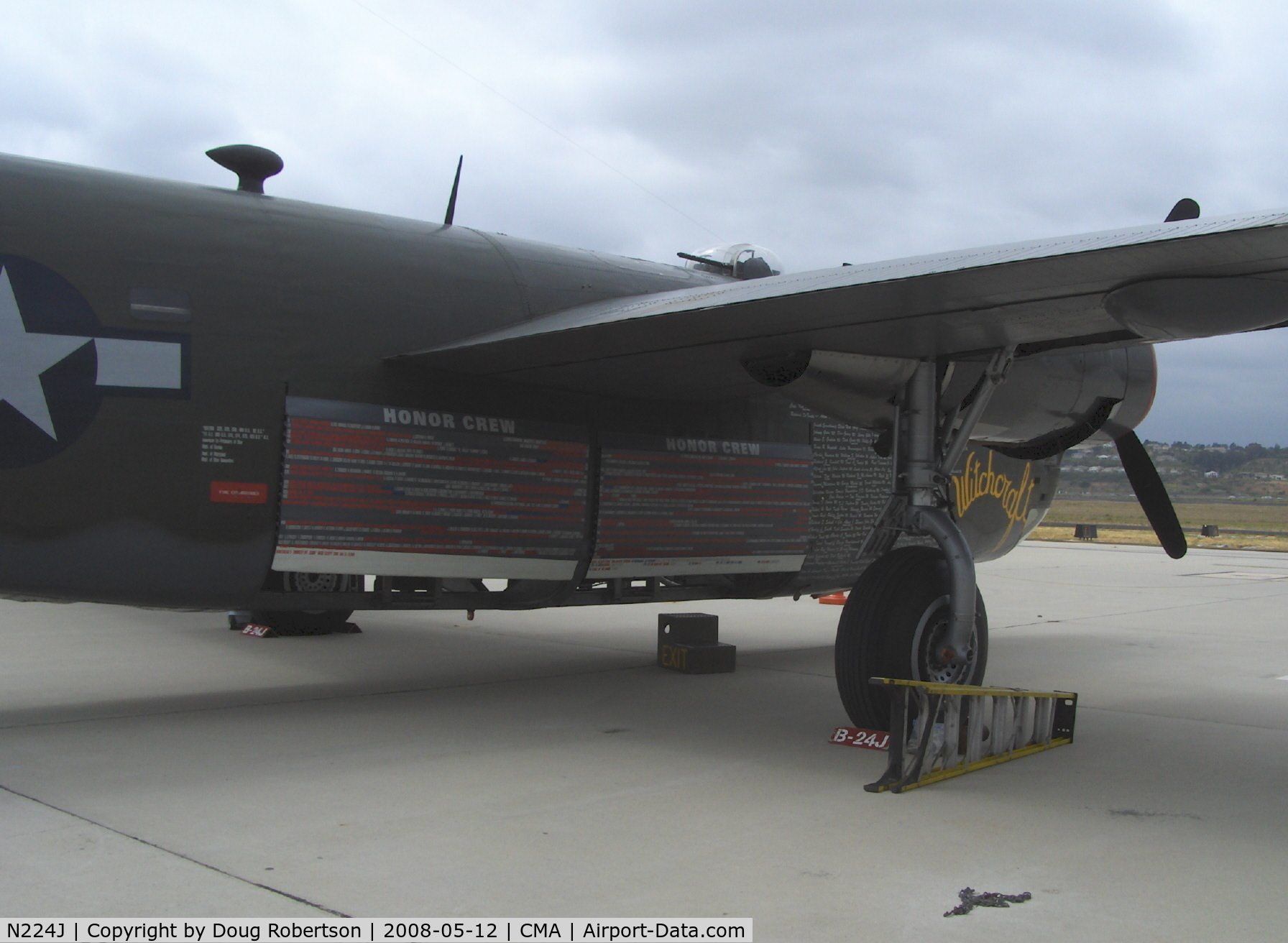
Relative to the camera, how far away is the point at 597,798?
17.4ft

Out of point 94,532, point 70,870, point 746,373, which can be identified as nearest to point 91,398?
point 94,532

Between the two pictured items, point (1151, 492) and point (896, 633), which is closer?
point (896, 633)

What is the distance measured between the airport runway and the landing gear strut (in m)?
0.64

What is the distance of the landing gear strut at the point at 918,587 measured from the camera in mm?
6605

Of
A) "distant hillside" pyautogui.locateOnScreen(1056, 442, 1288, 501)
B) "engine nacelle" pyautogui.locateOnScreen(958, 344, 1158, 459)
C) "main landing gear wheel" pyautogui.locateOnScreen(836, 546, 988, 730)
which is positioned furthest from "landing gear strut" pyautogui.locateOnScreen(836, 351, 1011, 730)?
"distant hillside" pyautogui.locateOnScreen(1056, 442, 1288, 501)

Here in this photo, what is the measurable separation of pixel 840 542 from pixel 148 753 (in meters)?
5.56

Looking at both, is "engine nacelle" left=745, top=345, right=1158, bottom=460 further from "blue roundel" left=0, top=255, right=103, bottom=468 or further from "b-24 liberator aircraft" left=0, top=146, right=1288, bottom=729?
"blue roundel" left=0, top=255, right=103, bottom=468

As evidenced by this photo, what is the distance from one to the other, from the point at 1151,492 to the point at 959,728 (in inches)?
154

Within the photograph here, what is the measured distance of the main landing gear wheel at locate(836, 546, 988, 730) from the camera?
21.6 feet

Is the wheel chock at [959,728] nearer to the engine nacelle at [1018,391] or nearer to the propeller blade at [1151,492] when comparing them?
the engine nacelle at [1018,391]

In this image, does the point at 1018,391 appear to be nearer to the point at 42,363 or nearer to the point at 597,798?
the point at 597,798

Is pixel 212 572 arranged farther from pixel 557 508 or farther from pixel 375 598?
pixel 557 508

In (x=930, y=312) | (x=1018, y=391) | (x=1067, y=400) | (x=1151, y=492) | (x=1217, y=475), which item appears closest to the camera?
(x=930, y=312)

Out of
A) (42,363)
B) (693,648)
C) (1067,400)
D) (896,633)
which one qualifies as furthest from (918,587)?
(42,363)
